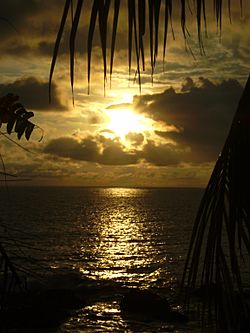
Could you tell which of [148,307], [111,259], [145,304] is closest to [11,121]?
[148,307]

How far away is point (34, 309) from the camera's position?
2455cm

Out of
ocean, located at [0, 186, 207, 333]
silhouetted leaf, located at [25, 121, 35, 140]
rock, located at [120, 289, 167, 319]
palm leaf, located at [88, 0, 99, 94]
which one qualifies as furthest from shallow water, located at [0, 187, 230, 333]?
palm leaf, located at [88, 0, 99, 94]

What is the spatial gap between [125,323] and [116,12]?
24.6m

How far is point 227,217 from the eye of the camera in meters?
1.73

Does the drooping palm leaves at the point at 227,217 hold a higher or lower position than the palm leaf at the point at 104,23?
lower

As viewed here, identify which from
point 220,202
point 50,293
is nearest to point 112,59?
point 220,202

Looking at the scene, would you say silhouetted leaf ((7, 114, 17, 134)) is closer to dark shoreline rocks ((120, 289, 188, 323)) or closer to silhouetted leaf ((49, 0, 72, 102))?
silhouetted leaf ((49, 0, 72, 102))

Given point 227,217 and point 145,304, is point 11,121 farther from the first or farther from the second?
point 145,304

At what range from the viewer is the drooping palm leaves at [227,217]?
5.47 ft

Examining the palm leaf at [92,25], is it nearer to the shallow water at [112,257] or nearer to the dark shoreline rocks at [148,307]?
the shallow water at [112,257]

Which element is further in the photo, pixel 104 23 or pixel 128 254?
pixel 128 254

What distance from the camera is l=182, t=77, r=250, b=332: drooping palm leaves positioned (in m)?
1.67

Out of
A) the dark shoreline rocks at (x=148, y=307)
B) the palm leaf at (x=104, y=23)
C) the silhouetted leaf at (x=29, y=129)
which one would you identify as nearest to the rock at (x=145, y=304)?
the dark shoreline rocks at (x=148, y=307)

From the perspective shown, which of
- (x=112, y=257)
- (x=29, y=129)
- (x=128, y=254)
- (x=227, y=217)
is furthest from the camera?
(x=128, y=254)
